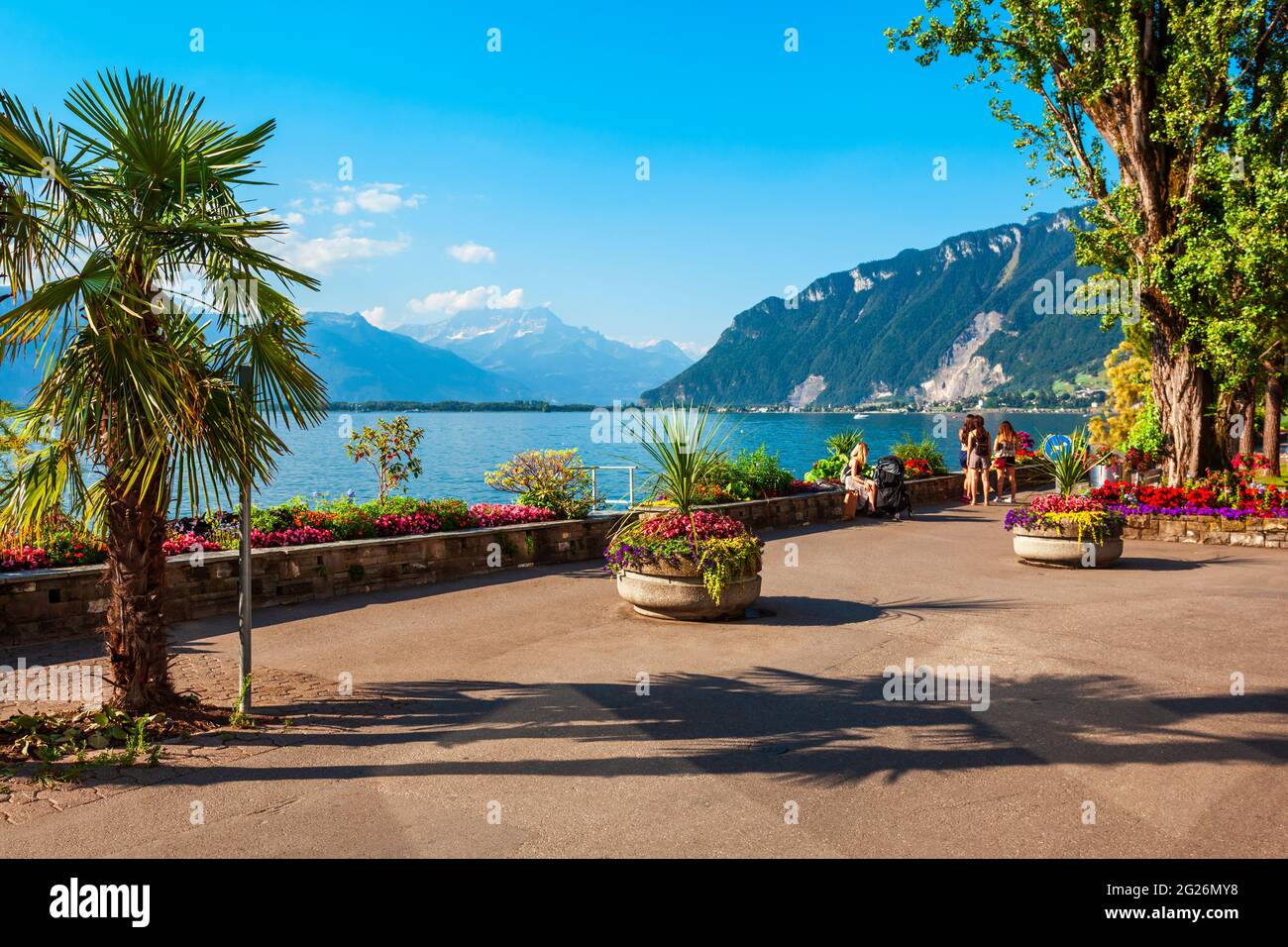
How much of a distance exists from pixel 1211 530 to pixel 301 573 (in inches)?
605

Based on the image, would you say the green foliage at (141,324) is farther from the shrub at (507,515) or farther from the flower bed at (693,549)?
the shrub at (507,515)

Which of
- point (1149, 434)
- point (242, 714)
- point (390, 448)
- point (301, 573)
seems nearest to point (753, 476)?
point (390, 448)

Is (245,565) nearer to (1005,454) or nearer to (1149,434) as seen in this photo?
(1005,454)

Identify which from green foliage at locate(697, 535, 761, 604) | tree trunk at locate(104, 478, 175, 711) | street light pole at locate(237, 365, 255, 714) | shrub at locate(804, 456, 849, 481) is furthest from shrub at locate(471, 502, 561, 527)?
shrub at locate(804, 456, 849, 481)

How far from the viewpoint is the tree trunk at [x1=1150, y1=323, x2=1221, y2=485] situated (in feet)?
62.9

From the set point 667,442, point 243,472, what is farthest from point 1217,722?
point 243,472

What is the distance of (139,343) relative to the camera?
554 cm

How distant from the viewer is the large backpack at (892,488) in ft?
63.0

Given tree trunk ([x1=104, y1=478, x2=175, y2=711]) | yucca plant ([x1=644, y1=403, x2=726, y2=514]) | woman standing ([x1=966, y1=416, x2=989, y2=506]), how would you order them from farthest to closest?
woman standing ([x1=966, y1=416, x2=989, y2=506]) < yucca plant ([x1=644, y1=403, x2=726, y2=514]) < tree trunk ([x1=104, y1=478, x2=175, y2=711])

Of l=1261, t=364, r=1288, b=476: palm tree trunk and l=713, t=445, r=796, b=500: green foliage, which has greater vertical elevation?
l=1261, t=364, r=1288, b=476: palm tree trunk

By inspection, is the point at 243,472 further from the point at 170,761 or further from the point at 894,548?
the point at 894,548

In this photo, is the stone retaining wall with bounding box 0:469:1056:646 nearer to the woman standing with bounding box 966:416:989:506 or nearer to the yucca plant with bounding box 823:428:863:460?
the yucca plant with bounding box 823:428:863:460

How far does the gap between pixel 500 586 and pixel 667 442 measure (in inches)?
121

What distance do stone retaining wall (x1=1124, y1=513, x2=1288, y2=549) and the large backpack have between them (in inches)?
171
